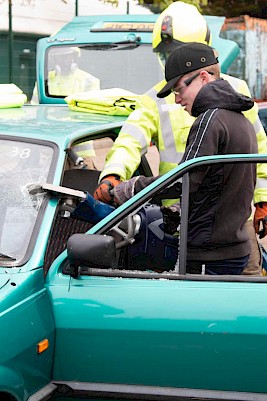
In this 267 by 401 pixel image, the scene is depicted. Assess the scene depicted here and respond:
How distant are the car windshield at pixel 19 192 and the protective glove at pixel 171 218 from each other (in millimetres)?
524

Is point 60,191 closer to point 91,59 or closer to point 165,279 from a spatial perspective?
point 165,279

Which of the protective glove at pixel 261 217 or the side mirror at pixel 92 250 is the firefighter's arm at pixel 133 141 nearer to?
the protective glove at pixel 261 217

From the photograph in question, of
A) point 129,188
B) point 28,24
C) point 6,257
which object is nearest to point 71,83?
point 129,188

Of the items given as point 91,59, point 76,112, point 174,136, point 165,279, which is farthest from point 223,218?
point 91,59

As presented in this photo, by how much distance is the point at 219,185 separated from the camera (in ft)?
10.5

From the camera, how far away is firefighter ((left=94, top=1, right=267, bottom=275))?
3.82 meters

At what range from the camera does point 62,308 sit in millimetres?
2967

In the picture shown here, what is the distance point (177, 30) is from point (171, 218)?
4.77ft

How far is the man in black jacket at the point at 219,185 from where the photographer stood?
321 cm

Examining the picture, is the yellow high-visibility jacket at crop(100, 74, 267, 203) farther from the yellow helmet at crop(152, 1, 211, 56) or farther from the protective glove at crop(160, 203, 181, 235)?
the protective glove at crop(160, 203, 181, 235)

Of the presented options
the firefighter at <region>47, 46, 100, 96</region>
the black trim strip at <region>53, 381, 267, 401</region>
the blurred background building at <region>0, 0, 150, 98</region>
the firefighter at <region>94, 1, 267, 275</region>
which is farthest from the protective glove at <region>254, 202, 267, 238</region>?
the blurred background building at <region>0, 0, 150, 98</region>

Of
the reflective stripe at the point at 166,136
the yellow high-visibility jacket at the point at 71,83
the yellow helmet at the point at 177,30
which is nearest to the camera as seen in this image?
the reflective stripe at the point at 166,136

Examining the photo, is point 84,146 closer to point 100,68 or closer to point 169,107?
point 169,107

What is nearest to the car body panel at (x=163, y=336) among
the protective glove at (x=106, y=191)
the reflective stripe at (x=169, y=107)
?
the protective glove at (x=106, y=191)
